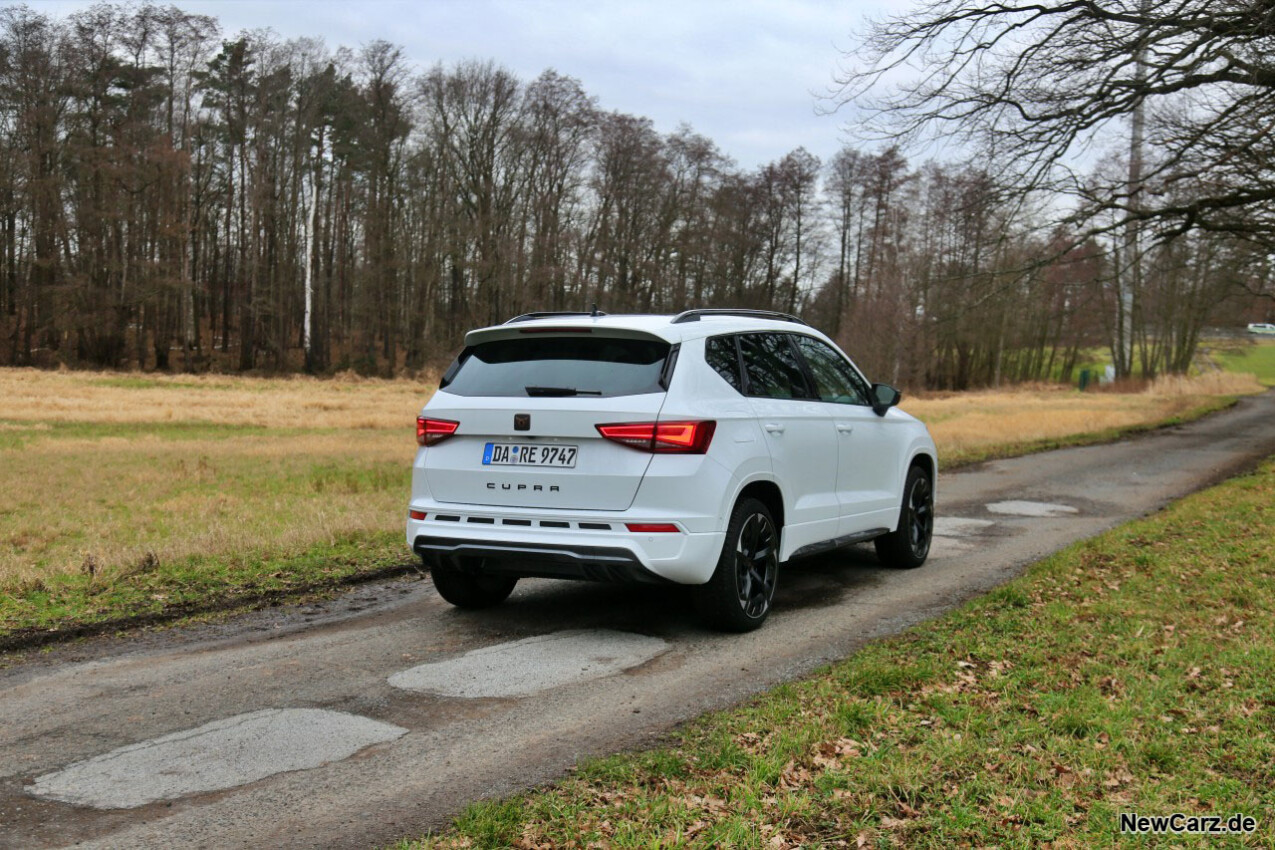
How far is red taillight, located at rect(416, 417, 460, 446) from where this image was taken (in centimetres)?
624

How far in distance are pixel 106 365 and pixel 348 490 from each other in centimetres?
4168

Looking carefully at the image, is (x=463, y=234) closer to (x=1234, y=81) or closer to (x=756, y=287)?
(x=756, y=287)

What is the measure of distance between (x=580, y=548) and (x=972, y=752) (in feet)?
7.88

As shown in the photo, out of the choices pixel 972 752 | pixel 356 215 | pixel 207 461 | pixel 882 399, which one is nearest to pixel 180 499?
pixel 207 461

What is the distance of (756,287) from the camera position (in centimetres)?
5741

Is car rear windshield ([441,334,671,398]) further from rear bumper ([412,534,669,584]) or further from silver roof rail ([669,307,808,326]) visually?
rear bumper ([412,534,669,584])

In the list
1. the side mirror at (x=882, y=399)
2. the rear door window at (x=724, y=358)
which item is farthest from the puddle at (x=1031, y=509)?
the rear door window at (x=724, y=358)

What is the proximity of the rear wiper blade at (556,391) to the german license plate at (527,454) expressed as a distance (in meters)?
0.30

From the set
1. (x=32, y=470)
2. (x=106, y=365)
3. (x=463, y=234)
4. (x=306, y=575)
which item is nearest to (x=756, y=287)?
(x=463, y=234)

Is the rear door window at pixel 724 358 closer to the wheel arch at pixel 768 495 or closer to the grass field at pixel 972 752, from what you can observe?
the wheel arch at pixel 768 495

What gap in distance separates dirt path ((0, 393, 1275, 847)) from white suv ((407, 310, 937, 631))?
0.47 meters

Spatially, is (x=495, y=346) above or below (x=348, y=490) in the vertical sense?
above

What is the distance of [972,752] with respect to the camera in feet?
13.5

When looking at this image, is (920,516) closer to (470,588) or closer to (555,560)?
(470,588)
